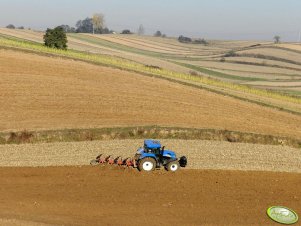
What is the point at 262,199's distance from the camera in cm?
2011

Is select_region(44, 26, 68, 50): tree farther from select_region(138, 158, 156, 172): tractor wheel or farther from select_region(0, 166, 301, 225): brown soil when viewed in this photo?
select_region(138, 158, 156, 172): tractor wheel

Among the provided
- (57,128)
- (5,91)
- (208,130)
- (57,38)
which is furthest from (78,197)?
(57,38)

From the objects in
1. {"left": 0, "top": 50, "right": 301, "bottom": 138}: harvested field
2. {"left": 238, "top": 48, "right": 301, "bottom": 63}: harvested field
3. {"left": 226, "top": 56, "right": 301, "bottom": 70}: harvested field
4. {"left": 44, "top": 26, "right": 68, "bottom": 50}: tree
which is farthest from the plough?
{"left": 238, "top": 48, "right": 301, "bottom": 63}: harvested field

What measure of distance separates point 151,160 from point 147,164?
0.34 metres

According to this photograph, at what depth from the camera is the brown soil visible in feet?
56.7

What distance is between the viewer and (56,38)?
184ft

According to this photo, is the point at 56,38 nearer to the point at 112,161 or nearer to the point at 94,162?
the point at 94,162

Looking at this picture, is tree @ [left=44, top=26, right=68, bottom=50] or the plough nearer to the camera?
the plough

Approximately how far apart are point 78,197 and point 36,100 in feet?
51.6

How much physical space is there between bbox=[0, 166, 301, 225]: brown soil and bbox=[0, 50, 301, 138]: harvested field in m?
8.40

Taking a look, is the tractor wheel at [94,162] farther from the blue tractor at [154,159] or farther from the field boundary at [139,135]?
the field boundary at [139,135]

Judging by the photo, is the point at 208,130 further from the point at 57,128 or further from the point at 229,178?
the point at 57,128

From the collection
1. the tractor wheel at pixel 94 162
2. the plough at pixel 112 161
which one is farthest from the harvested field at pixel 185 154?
the plough at pixel 112 161

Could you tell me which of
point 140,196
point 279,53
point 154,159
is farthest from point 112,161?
point 279,53
